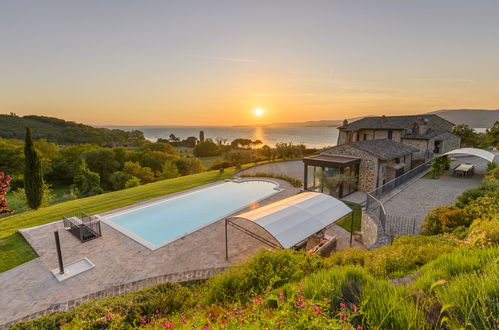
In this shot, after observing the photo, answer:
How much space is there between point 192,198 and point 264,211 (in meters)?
10.7

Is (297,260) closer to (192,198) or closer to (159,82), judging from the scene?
(192,198)

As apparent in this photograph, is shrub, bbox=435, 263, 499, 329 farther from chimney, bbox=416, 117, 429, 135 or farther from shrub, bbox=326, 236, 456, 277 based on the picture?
chimney, bbox=416, 117, 429, 135

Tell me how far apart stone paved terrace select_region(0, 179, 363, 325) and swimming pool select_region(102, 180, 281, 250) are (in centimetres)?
82

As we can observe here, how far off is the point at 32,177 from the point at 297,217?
65.6ft

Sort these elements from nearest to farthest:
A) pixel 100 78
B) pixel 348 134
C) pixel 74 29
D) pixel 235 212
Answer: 1. pixel 235 212
2. pixel 74 29
3. pixel 100 78
4. pixel 348 134

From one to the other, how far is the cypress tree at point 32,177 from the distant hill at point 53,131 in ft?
188

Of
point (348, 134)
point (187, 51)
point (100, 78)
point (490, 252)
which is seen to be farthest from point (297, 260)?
point (348, 134)

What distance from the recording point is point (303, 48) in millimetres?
17391

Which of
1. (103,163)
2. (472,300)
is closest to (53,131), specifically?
(103,163)

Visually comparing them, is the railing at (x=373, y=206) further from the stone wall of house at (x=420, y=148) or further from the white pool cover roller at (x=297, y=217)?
the stone wall of house at (x=420, y=148)

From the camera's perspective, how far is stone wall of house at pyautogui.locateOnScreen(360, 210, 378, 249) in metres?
10.7

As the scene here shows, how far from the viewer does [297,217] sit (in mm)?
8867

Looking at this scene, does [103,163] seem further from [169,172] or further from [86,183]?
[169,172]

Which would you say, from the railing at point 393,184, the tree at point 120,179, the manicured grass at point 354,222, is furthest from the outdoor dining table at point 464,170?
the tree at point 120,179
